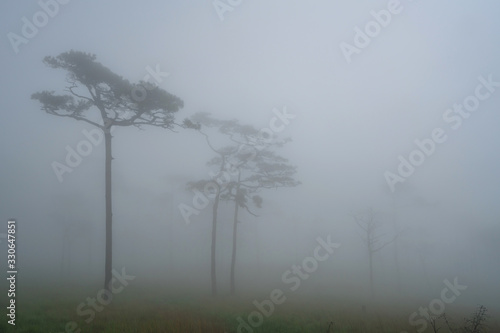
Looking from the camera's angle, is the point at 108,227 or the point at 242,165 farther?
the point at 242,165

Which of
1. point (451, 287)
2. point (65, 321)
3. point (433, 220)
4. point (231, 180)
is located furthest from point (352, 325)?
point (433, 220)

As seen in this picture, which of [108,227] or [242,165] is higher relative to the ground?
[242,165]

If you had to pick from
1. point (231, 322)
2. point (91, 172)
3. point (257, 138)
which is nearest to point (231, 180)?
point (257, 138)

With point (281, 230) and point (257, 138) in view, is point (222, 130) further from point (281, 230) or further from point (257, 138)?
point (281, 230)

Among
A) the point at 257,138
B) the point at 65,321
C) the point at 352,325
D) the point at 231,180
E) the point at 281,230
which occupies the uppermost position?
the point at 257,138

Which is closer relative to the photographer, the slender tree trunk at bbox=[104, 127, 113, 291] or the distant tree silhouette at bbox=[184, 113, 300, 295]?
the slender tree trunk at bbox=[104, 127, 113, 291]

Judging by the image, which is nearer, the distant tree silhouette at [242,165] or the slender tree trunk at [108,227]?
the slender tree trunk at [108,227]

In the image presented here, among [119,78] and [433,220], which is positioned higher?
[119,78]

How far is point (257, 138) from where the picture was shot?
24391 mm

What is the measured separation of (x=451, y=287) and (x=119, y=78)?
60.3 meters

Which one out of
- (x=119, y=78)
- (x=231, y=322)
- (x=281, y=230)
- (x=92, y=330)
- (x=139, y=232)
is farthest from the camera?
(x=281, y=230)

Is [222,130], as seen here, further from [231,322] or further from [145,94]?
[231,322]

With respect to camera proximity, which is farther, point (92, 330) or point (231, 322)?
point (231, 322)

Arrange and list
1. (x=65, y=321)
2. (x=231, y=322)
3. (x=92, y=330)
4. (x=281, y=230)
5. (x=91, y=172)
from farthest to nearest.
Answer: (x=281, y=230)
(x=91, y=172)
(x=231, y=322)
(x=65, y=321)
(x=92, y=330)
